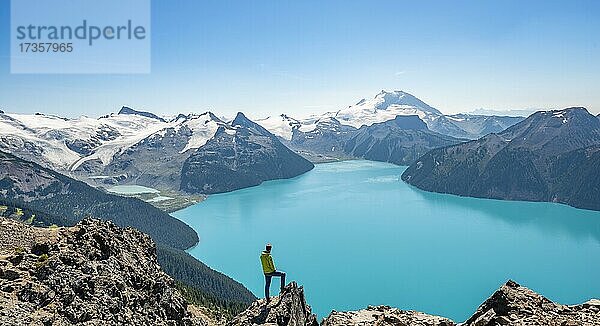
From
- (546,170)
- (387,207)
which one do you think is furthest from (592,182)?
(387,207)

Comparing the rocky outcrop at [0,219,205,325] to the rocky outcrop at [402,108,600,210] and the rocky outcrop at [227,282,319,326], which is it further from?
the rocky outcrop at [402,108,600,210]

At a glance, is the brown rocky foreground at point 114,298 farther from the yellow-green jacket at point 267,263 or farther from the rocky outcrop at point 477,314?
the yellow-green jacket at point 267,263

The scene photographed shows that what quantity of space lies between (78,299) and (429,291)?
2462 inches

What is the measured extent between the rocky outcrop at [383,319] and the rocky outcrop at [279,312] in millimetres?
1360

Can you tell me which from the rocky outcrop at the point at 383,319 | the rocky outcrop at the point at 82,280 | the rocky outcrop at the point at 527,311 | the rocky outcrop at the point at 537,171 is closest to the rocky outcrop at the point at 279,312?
the rocky outcrop at the point at 383,319

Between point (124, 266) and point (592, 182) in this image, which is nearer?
point (124, 266)

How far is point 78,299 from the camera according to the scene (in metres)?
15.4

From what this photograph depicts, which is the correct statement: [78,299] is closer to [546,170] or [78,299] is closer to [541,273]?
[541,273]

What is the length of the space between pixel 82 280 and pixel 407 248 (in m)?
84.2

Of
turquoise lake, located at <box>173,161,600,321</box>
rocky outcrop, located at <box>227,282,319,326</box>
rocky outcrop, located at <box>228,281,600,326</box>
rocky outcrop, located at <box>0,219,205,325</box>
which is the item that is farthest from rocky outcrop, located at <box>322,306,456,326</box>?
turquoise lake, located at <box>173,161,600,321</box>

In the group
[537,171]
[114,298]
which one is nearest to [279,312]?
[114,298]

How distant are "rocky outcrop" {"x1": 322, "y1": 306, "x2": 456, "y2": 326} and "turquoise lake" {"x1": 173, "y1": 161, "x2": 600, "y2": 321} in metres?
46.9

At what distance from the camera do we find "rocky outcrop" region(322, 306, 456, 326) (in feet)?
54.0

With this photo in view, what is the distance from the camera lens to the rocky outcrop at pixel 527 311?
43.1 ft
